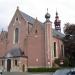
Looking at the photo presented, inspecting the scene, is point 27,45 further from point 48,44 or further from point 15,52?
point 48,44

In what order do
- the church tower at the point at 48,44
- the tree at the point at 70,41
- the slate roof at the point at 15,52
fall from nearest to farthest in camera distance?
the tree at the point at 70,41
the church tower at the point at 48,44
the slate roof at the point at 15,52

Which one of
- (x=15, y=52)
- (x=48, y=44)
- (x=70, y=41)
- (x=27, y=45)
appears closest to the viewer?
(x=70, y=41)

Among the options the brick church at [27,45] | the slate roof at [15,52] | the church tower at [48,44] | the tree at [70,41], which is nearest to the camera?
the tree at [70,41]

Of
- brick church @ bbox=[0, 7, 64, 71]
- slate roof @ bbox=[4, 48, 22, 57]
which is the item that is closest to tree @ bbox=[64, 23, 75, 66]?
brick church @ bbox=[0, 7, 64, 71]

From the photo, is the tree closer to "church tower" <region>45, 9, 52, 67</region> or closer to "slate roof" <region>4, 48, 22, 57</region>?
"church tower" <region>45, 9, 52, 67</region>

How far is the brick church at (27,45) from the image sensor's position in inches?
2408

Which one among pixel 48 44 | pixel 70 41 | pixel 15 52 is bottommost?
pixel 15 52

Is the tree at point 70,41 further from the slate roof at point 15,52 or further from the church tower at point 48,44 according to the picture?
the slate roof at point 15,52

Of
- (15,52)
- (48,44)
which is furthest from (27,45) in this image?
(48,44)

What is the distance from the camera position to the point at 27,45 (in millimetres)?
64562

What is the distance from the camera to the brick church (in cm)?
6116

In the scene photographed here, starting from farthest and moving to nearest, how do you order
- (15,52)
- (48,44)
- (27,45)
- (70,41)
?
(27,45) < (15,52) < (48,44) < (70,41)

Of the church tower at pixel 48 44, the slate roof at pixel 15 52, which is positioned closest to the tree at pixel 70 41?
the church tower at pixel 48 44

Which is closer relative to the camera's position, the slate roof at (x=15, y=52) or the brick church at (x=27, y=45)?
the brick church at (x=27, y=45)
